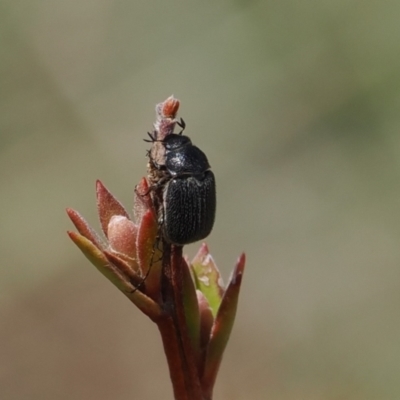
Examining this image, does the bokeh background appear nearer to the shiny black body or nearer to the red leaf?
the shiny black body

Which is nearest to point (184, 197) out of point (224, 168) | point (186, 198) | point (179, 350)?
point (186, 198)

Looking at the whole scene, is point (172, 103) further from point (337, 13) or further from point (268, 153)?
point (337, 13)

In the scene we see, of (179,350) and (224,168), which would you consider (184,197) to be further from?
(224,168)

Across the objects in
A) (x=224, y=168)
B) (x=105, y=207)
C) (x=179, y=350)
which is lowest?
(x=179, y=350)

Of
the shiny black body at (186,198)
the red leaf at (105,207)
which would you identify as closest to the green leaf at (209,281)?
the shiny black body at (186,198)

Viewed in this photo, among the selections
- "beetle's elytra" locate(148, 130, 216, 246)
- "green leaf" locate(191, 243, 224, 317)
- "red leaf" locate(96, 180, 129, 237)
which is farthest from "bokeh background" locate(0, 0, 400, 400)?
"red leaf" locate(96, 180, 129, 237)

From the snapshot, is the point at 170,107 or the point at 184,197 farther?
the point at 184,197

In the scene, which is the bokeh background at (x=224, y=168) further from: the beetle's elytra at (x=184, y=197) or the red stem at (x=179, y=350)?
the red stem at (x=179, y=350)
